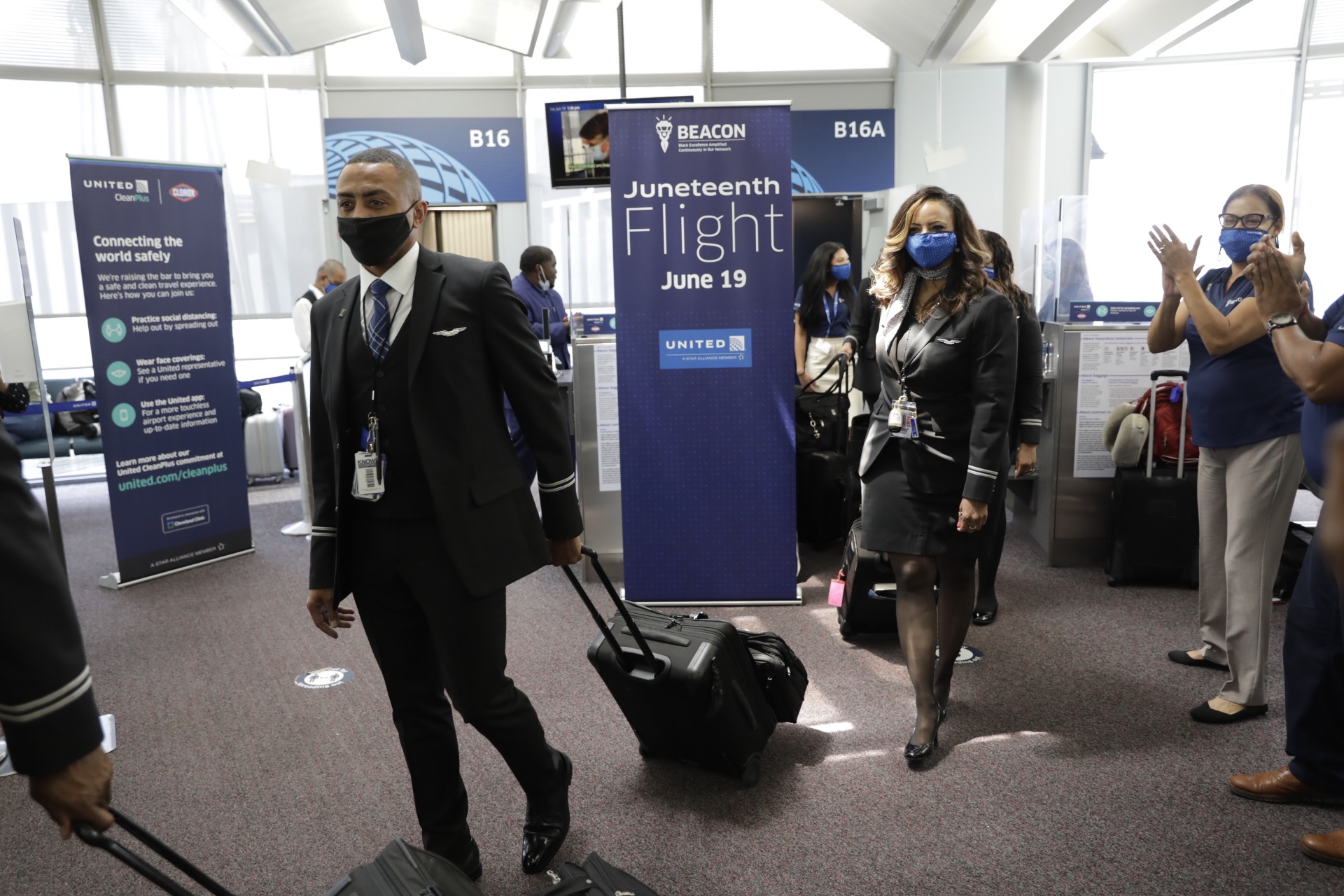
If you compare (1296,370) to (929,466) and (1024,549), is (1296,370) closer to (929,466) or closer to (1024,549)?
(929,466)

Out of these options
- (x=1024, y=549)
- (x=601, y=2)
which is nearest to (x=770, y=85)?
(x=601, y=2)

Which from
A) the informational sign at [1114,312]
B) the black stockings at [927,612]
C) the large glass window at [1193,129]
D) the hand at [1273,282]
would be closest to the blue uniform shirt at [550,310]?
the informational sign at [1114,312]

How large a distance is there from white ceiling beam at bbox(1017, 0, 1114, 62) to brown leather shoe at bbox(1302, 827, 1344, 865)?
3.60 m

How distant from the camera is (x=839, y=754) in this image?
9.28ft

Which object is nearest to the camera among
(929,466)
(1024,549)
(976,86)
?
(929,466)

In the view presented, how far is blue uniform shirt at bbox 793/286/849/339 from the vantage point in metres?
5.48

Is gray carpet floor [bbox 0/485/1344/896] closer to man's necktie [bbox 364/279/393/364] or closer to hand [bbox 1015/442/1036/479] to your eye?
hand [bbox 1015/442/1036/479]

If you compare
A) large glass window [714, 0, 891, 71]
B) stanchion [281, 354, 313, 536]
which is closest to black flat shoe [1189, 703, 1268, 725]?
stanchion [281, 354, 313, 536]

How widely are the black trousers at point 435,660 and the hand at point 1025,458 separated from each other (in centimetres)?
176

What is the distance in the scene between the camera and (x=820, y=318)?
17.9ft

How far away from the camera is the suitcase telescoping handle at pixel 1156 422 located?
4.16m

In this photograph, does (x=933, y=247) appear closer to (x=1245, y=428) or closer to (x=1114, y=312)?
(x=1245, y=428)

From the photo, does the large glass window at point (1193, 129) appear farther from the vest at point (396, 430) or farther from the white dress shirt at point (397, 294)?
the vest at point (396, 430)

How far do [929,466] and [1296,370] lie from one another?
0.89 m
